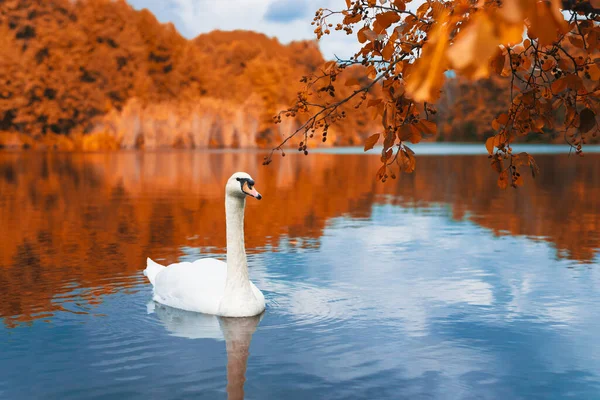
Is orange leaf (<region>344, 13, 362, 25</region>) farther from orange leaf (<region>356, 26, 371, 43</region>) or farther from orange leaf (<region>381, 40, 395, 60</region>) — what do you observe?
orange leaf (<region>381, 40, 395, 60</region>)

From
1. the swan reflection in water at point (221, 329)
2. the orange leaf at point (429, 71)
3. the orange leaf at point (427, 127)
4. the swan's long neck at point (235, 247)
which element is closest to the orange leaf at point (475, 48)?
the orange leaf at point (429, 71)

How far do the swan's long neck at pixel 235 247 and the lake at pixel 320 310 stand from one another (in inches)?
19.1

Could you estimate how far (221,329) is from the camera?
8.35m

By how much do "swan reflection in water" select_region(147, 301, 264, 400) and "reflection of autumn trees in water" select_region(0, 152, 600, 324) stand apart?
54.1 inches

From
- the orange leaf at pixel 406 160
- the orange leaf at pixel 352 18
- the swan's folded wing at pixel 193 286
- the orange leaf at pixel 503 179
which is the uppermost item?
the orange leaf at pixel 352 18

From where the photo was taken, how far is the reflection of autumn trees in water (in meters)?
11.8

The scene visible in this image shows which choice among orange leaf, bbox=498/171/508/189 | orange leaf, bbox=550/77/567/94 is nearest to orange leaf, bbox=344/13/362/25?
orange leaf, bbox=550/77/567/94

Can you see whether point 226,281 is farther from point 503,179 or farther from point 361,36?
point 361,36

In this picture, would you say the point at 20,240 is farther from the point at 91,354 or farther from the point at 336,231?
the point at 91,354

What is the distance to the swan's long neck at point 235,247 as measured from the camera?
8.65 metres

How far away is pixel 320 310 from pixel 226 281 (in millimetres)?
1219

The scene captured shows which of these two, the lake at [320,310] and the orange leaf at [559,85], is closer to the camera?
the orange leaf at [559,85]

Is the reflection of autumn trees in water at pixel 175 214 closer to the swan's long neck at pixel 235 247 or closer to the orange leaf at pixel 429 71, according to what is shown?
the swan's long neck at pixel 235 247

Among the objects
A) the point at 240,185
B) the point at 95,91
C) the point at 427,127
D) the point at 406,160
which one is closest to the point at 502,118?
the point at 406,160
